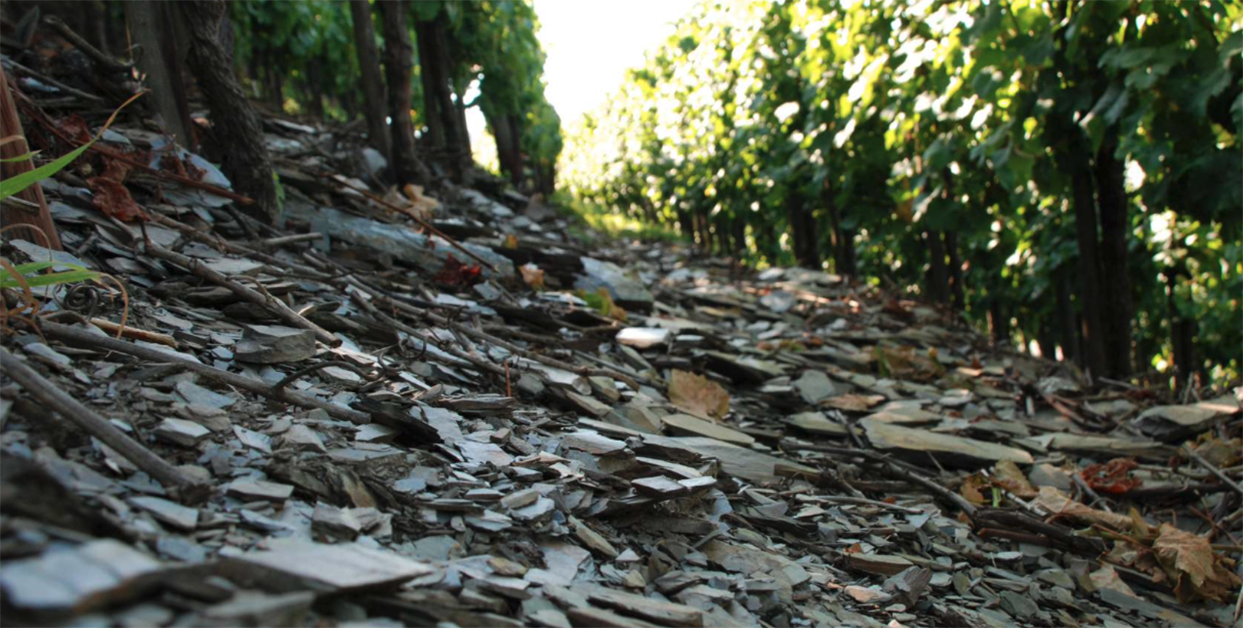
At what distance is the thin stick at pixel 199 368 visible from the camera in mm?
2479

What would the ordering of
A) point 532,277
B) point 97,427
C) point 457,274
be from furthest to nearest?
1. point 532,277
2. point 457,274
3. point 97,427

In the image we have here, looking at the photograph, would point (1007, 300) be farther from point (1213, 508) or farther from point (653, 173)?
point (1213, 508)

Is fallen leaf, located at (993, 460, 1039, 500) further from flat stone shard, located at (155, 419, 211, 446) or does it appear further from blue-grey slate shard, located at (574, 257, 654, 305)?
flat stone shard, located at (155, 419, 211, 446)

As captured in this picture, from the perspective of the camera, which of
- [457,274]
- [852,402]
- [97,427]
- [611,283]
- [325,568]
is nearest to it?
[325,568]

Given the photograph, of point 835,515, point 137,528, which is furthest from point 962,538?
point 137,528

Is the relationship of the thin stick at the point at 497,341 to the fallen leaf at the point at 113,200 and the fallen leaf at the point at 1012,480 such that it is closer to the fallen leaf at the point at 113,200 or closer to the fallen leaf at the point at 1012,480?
the fallen leaf at the point at 113,200

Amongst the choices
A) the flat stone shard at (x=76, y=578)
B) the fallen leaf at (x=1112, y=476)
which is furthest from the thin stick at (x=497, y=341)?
the flat stone shard at (x=76, y=578)

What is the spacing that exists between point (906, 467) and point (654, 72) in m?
20.4

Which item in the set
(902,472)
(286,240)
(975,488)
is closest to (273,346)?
(286,240)

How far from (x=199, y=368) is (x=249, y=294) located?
0.83 metres

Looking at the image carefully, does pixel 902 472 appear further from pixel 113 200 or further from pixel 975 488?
pixel 113 200

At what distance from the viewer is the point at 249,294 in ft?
11.0

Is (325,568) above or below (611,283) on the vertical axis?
below

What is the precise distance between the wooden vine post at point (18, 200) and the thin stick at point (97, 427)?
1301 mm
